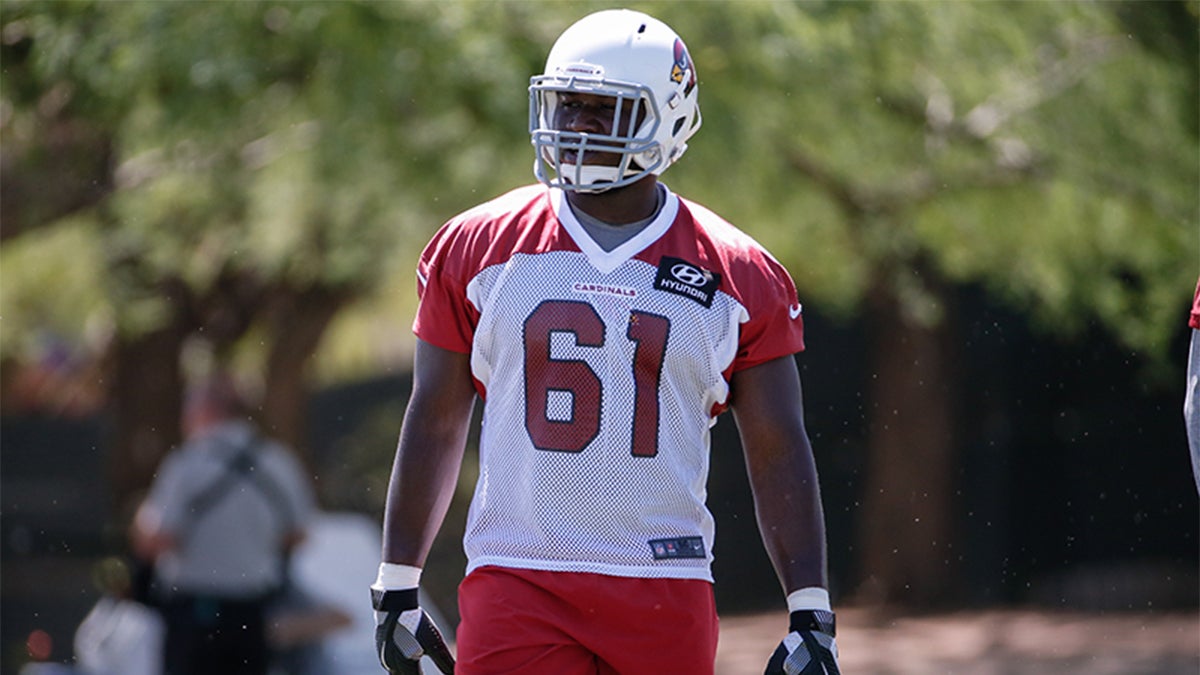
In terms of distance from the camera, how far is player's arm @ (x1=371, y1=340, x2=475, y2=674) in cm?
336

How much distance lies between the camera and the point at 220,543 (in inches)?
277

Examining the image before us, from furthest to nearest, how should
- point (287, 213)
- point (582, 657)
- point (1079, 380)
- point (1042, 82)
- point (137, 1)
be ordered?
point (1079, 380) < point (287, 213) < point (1042, 82) < point (137, 1) < point (582, 657)

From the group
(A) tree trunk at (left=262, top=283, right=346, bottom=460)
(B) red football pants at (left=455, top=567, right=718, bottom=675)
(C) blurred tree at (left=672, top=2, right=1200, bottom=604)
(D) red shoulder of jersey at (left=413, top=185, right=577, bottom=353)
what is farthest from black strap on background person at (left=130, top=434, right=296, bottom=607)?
(A) tree trunk at (left=262, top=283, right=346, bottom=460)

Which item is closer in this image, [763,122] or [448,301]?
[448,301]

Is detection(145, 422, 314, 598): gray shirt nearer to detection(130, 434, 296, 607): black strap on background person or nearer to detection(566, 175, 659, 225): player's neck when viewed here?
detection(130, 434, 296, 607): black strap on background person

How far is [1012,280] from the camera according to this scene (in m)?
8.93

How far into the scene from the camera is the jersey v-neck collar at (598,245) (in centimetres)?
331

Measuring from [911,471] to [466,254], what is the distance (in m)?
9.24

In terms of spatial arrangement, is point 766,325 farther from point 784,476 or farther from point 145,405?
point 145,405

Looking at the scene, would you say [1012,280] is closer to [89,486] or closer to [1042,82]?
[1042,82]

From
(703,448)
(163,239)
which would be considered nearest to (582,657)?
(703,448)

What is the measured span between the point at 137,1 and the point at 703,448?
4.13 metres

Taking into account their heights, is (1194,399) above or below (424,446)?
above

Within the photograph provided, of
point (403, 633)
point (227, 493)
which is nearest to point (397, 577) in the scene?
point (403, 633)
